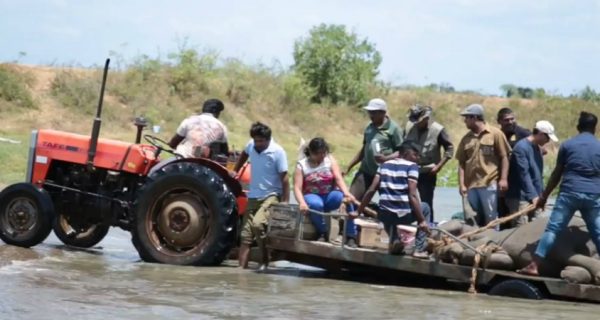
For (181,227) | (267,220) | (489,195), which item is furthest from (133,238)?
(489,195)

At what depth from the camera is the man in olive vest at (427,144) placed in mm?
10961

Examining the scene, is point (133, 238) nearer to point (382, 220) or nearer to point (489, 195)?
point (382, 220)

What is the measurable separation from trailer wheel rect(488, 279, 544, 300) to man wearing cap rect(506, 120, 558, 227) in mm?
1217

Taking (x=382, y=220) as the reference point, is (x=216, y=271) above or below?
below

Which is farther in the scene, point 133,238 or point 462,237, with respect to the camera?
point 133,238

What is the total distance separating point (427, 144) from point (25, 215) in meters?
4.00

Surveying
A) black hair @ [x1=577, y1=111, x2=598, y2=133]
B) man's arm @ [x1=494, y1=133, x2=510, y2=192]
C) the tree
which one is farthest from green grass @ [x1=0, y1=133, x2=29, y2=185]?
the tree

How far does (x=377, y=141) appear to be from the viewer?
10.9m

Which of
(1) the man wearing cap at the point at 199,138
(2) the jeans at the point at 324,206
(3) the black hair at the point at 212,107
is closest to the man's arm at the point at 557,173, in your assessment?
(2) the jeans at the point at 324,206

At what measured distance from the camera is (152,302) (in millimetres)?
8570

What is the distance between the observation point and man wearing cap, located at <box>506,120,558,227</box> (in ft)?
34.5

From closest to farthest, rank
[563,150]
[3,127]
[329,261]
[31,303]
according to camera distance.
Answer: [31,303]
[563,150]
[329,261]
[3,127]

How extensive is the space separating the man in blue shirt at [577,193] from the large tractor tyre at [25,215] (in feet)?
15.7

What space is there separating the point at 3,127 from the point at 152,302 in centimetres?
2005
